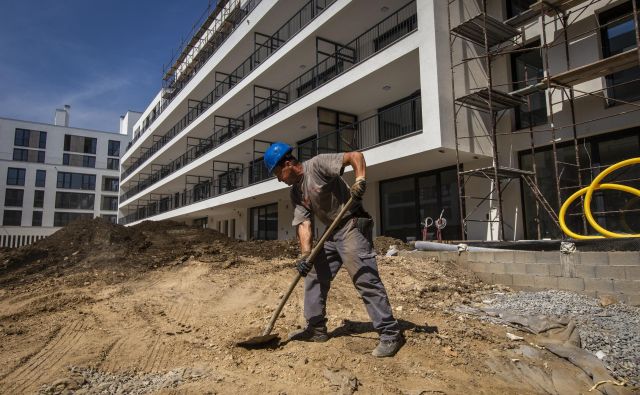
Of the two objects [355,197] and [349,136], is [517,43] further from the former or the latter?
[355,197]

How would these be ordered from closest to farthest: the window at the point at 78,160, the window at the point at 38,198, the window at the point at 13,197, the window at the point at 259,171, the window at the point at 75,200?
the window at the point at 259,171 → the window at the point at 13,197 → the window at the point at 38,198 → the window at the point at 75,200 → the window at the point at 78,160

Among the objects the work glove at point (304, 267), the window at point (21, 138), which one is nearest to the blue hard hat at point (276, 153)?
the work glove at point (304, 267)

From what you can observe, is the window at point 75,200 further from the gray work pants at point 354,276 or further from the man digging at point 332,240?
the gray work pants at point 354,276

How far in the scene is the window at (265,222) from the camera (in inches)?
829

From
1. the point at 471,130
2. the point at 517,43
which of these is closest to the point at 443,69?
the point at 471,130

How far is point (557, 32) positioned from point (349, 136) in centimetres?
690

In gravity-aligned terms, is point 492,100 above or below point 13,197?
below

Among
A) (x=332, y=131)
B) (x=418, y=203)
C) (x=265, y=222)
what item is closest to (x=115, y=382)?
(x=418, y=203)

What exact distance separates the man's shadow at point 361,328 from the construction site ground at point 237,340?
1 cm

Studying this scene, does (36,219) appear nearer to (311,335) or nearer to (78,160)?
(78,160)

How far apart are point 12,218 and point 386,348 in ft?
193

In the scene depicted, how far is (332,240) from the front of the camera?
159 inches

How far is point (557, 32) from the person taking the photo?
986cm

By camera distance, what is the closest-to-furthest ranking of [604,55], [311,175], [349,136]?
[311,175] → [604,55] → [349,136]
